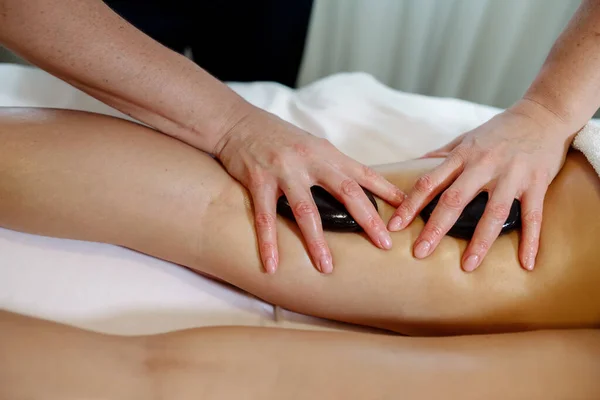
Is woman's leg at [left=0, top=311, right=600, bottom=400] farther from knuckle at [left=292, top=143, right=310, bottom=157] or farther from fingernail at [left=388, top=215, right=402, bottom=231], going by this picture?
knuckle at [left=292, top=143, right=310, bottom=157]

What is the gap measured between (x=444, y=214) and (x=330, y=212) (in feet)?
0.51

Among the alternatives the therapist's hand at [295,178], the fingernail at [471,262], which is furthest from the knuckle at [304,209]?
the fingernail at [471,262]

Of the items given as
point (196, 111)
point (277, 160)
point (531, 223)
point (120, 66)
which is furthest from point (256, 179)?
point (531, 223)

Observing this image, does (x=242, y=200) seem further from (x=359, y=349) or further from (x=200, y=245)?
(x=359, y=349)

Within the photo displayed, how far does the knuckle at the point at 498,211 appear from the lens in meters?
0.76

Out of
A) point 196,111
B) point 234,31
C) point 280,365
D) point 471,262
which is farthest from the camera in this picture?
point 234,31

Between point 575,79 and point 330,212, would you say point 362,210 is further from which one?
point 575,79

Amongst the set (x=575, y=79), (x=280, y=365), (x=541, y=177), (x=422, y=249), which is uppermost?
(x=575, y=79)

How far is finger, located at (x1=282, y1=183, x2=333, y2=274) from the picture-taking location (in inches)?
29.7

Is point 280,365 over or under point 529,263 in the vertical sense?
under

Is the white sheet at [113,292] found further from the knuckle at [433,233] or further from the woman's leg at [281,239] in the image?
the knuckle at [433,233]

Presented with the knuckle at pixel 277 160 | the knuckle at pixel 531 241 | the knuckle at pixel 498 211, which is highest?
the knuckle at pixel 498 211

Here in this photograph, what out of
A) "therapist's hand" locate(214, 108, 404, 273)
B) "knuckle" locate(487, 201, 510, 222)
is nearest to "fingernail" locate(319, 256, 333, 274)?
"therapist's hand" locate(214, 108, 404, 273)

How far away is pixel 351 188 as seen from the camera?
78cm
